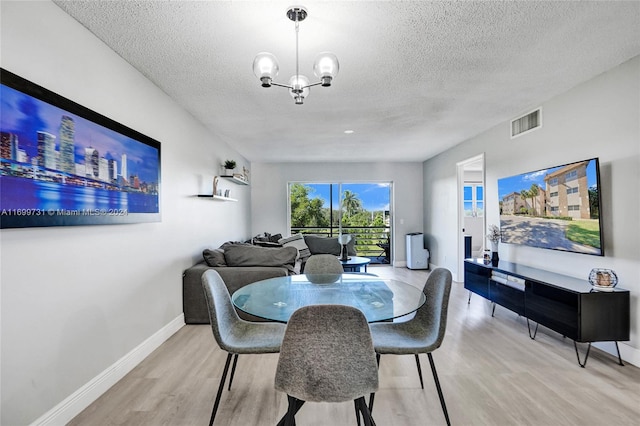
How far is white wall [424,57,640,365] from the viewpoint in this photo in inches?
96.1

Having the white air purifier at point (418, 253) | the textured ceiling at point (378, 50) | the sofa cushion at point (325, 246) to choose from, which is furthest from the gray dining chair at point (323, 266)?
the white air purifier at point (418, 253)

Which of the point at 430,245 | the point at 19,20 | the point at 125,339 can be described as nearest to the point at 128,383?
the point at 125,339

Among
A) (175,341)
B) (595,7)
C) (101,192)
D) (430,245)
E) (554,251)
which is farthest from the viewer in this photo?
(430,245)

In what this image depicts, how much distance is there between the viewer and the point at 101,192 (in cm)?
209

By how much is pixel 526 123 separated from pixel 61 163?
4415 millimetres

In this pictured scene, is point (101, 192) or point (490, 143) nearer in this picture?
point (101, 192)

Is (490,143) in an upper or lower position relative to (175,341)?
upper

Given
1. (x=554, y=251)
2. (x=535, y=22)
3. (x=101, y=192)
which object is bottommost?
(x=554, y=251)

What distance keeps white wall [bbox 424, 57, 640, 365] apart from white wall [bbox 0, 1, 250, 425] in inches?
157

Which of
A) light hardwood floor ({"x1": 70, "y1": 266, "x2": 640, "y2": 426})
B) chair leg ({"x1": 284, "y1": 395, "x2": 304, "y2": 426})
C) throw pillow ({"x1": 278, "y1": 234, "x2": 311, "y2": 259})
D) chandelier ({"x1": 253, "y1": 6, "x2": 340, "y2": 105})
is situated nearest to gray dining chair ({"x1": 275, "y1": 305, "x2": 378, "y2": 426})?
chair leg ({"x1": 284, "y1": 395, "x2": 304, "y2": 426})

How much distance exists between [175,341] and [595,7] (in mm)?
4076

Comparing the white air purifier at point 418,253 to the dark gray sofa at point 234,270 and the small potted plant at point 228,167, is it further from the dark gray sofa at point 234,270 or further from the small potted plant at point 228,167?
the small potted plant at point 228,167

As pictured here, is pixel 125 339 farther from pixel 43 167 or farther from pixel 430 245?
pixel 430 245

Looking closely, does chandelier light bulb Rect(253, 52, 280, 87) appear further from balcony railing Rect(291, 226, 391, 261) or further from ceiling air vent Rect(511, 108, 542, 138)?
balcony railing Rect(291, 226, 391, 261)
